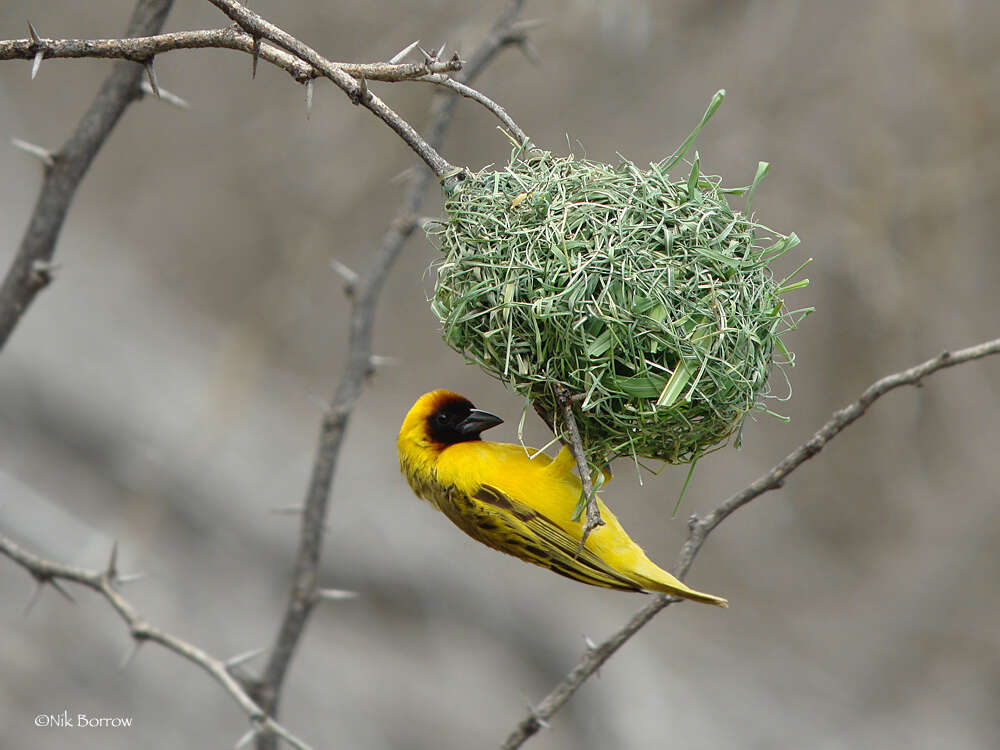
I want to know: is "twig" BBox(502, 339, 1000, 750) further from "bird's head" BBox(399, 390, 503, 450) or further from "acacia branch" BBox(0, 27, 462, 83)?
"acacia branch" BBox(0, 27, 462, 83)

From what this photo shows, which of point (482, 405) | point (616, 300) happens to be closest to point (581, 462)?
point (616, 300)

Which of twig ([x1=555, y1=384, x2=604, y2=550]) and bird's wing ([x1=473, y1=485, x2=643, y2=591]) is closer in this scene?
twig ([x1=555, y1=384, x2=604, y2=550])

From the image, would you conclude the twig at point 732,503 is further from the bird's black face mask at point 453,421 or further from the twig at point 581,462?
the bird's black face mask at point 453,421

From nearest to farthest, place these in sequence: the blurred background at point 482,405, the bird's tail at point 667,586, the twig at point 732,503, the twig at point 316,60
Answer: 1. the twig at point 316,60
2. the twig at point 732,503
3. the bird's tail at point 667,586
4. the blurred background at point 482,405

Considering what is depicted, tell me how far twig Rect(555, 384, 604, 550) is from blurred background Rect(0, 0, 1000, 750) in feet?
13.7

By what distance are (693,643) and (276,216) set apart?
4.40 meters

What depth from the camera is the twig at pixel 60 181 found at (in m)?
3.19

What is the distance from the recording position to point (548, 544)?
2.77 metres

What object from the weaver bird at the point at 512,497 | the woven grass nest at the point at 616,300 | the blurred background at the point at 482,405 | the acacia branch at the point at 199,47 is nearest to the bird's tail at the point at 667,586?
the weaver bird at the point at 512,497

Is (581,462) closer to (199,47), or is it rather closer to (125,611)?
(199,47)

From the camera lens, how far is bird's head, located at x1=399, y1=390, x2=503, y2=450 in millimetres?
3145

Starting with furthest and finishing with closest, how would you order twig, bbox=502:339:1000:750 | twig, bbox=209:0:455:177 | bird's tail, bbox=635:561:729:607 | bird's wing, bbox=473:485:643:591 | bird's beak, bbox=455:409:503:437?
bird's beak, bbox=455:409:503:437 < bird's wing, bbox=473:485:643:591 < bird's tail, bbox=635:561:729:607 < twig, bbox=502:339:1000:750 < twig, bbox=209:0:455:177

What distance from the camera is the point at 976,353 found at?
2.08 metres

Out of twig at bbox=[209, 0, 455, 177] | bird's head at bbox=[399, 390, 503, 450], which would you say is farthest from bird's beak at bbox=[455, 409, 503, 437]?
twig at bbox=[209, 0, 455, 177]
